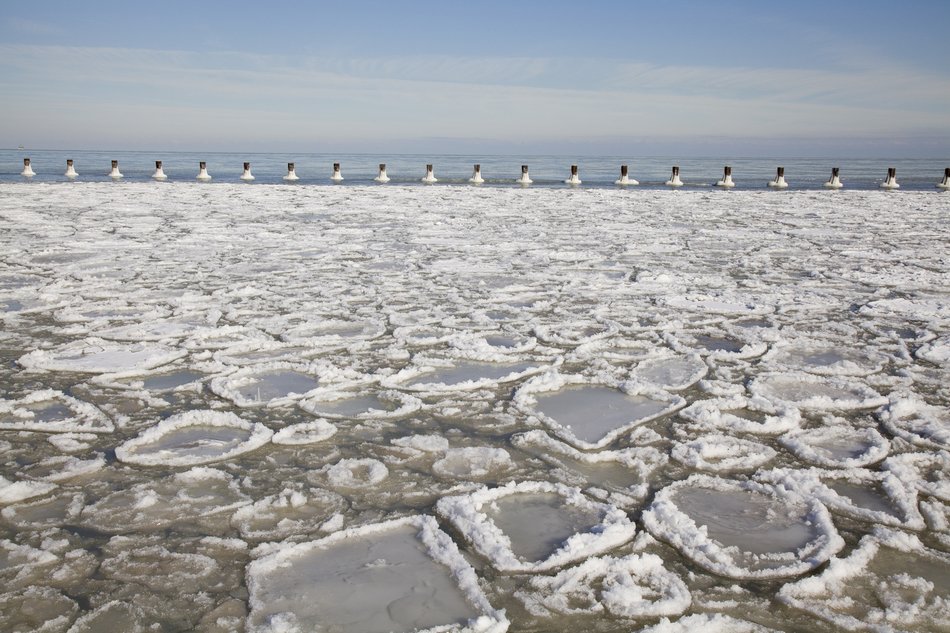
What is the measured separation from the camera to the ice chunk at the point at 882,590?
1475 millimetres

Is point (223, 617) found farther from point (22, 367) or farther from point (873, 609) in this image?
point (22, 367)

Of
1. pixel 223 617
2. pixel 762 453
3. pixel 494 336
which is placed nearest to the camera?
pixel 223 617

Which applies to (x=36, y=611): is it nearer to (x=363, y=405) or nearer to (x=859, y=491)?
(x=363, y=405)

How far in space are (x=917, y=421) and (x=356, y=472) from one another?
81.6 inches

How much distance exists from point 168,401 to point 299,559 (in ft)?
4.32

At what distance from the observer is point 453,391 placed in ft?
9.61

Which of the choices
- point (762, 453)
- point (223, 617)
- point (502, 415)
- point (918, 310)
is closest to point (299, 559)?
point (223, 617)

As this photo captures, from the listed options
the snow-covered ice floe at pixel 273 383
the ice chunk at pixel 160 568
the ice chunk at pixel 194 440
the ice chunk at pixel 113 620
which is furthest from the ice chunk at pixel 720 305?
the ice chunk at pixel 113 620

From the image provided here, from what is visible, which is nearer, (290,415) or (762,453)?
(762,453)

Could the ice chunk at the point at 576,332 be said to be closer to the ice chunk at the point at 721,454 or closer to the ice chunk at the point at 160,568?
the ice chunk at the point at 721,454

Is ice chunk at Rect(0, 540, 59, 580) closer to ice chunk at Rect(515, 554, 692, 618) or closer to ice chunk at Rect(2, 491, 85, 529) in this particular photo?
ice chunk at Rect(2, 491, 85, 529)

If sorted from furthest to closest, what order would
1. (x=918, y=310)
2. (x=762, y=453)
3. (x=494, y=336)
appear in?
1. (x=918, y=310)
2. (x=494, y=336)
3. (x=762, y=453)

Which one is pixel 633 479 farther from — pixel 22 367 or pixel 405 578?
pixel 22 367

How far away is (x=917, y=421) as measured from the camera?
2607 millimetres
